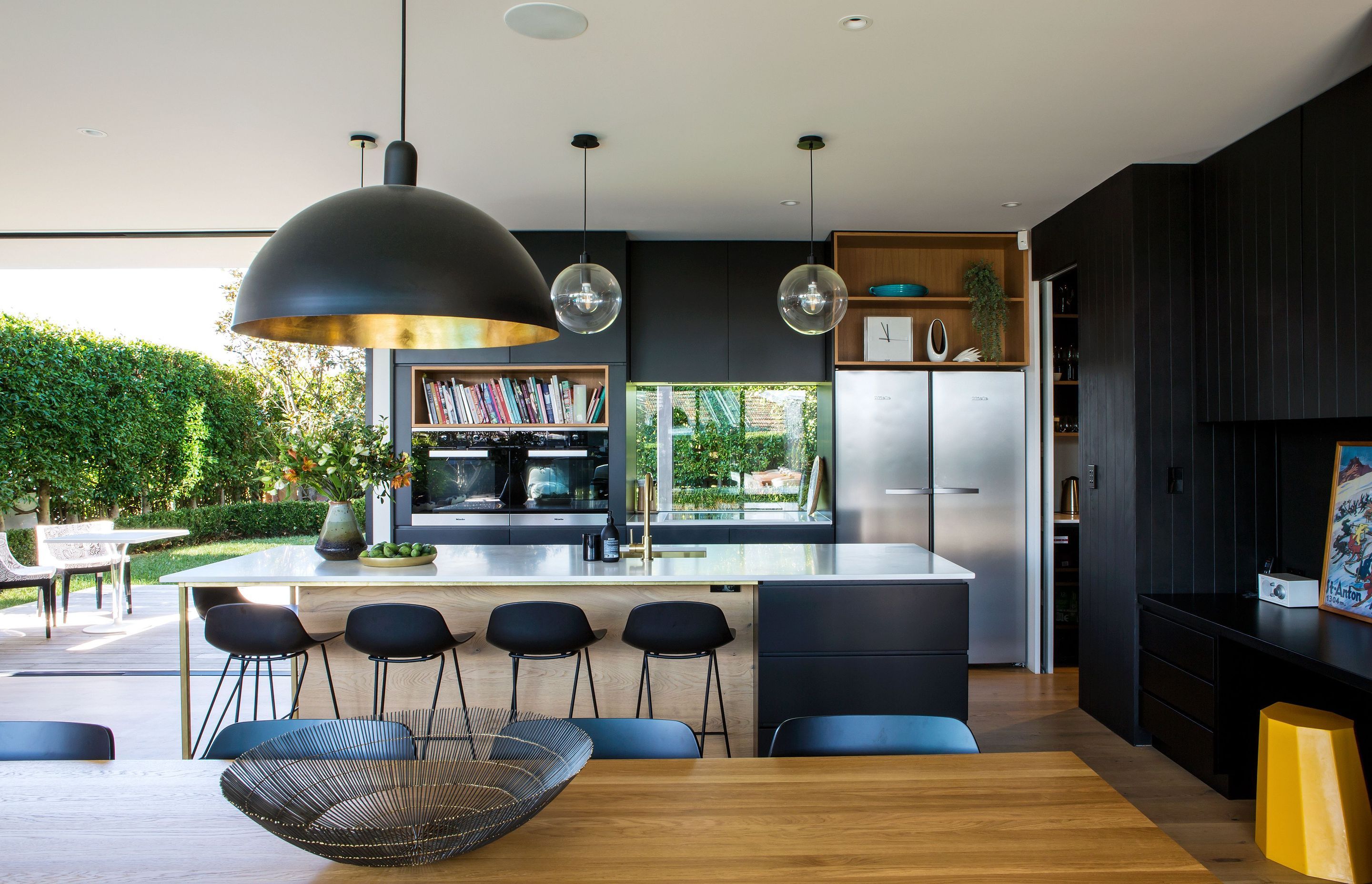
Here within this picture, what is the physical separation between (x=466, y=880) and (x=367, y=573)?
2.26 meters

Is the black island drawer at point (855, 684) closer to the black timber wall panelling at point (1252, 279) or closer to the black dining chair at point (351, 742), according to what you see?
the black timber wall panelling at point (1252, 279)

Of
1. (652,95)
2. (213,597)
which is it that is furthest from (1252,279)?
(213,597)

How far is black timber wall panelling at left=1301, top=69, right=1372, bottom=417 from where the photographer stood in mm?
2777

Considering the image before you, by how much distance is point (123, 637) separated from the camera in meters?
5.79

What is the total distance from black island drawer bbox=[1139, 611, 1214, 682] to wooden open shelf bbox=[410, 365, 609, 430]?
10.1 feet

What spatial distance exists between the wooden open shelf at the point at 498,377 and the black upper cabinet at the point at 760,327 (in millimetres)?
869

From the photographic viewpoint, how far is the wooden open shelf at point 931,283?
5.17 meters

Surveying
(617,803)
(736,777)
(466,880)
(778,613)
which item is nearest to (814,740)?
(736,777)

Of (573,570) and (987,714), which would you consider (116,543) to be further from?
(987,714)

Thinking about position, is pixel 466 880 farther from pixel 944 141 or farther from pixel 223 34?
pixel 944 141

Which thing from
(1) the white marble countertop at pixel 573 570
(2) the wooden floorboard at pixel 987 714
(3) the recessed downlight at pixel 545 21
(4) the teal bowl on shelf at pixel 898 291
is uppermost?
(3) the recessed downlight at pixel 545 21

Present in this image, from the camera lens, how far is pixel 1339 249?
2.89 meters

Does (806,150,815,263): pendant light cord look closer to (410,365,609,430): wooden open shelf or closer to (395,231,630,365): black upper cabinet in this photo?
(395,231,630,365): black upper cabinet

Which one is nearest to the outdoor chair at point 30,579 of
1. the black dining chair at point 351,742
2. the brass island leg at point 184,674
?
the brass island leg at point 184,674
